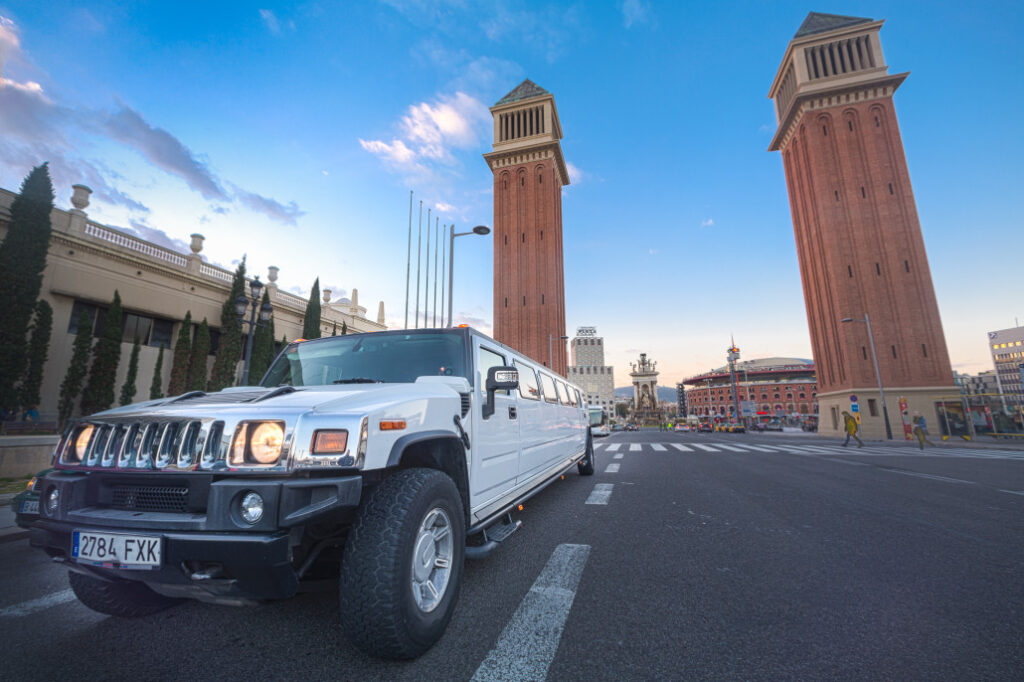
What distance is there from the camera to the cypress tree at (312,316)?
26031 millimetres

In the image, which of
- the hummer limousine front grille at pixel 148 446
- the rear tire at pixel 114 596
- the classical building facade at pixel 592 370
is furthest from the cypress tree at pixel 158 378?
the classical building facade at pixel 592 370

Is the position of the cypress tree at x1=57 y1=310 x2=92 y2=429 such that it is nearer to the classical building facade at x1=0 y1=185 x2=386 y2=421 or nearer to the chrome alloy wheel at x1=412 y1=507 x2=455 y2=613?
the classical building facade at x1=0 y1=185 x2=386 y2=421

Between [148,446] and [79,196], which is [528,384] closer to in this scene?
[148,446]

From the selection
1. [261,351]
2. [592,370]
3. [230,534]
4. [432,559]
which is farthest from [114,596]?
[592,370]

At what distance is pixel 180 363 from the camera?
1953 centimetres

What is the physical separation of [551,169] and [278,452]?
59495 mm

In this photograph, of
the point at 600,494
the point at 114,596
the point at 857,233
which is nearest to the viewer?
Result: the point at 114,596

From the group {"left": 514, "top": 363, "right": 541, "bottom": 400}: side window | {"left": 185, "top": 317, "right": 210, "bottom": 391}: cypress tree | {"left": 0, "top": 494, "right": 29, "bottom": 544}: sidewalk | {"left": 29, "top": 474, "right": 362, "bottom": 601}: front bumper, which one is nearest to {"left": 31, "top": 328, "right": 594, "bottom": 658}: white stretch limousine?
{"left": 29, "top": 474, "right": 362, "bottom": 601}: front bumper

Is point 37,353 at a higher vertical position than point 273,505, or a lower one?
higher

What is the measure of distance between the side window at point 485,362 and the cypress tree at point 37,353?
2087 centimetres

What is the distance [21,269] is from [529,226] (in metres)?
46.1

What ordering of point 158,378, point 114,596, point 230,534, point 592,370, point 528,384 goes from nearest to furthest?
point 230,534, point 114,596, point 528,384, point 158,378, point 592,370

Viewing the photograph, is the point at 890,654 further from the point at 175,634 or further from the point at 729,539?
the point at 175,634

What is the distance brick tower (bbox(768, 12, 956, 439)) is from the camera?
31.3 meters
